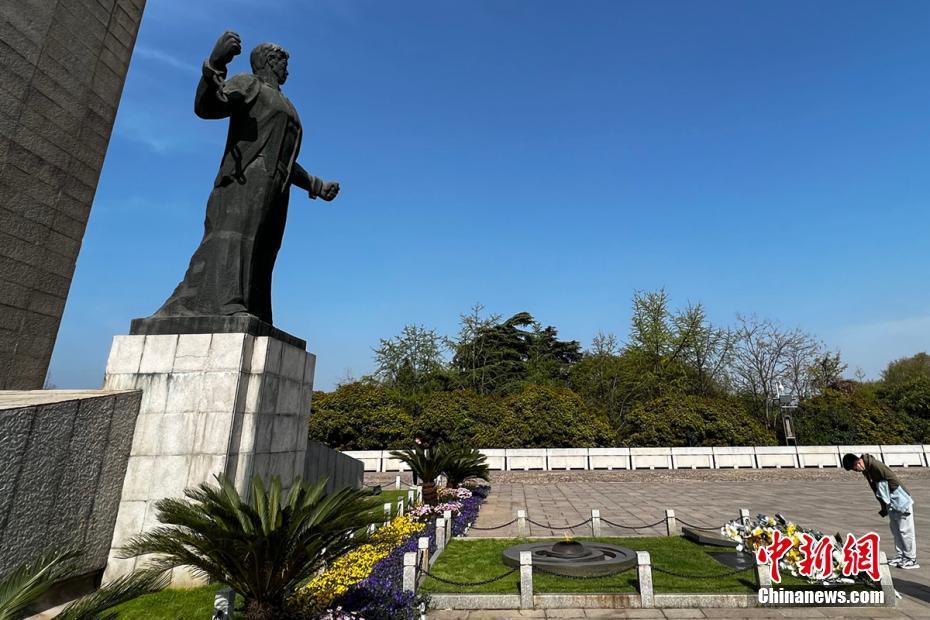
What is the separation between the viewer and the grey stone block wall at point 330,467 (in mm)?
8203

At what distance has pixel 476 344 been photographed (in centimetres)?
3800

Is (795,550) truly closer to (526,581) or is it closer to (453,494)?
(526,581)

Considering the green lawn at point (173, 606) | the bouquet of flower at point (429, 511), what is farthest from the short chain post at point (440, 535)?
the green lawn at point (173, 606)

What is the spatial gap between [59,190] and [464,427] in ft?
58.7

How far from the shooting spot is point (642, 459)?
20.3 meters

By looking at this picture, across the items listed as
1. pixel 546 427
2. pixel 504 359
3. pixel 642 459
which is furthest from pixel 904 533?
pixel 504 359

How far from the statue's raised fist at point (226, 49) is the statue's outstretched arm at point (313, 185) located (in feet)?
6.31

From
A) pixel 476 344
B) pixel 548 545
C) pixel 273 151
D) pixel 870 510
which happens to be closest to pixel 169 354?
pixel 273 151

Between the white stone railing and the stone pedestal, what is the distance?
15.4 m

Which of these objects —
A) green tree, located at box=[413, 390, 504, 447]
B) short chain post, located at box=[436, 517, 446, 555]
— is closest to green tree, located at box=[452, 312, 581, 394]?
green tree, located at box=[413, 390, 504, 447]

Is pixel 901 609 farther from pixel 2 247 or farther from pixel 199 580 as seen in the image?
pixel 2 247

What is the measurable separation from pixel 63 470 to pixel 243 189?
158 inches

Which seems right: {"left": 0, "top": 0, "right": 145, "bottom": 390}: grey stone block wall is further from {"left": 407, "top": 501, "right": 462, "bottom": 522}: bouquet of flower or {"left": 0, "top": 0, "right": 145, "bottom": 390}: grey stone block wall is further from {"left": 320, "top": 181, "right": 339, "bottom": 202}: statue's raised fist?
{"left": 407, "top": 501, "right": 462, "bottom": 522}: bouquet of flower

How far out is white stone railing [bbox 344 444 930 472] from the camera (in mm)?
20344
